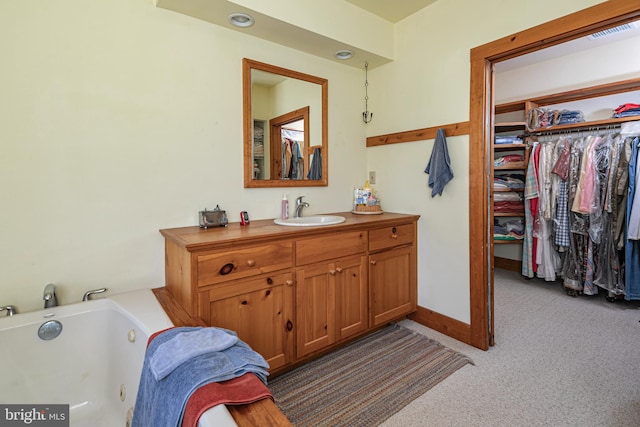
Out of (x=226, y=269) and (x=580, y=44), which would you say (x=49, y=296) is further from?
(x=580, y=44)

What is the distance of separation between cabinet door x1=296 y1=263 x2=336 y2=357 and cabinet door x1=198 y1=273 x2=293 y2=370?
7 cm

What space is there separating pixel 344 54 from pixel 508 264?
3476 millimetres

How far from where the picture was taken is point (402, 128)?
2.66 meters

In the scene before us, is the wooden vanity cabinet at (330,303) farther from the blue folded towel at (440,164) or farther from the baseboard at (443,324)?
the blue folded towel at (440,164)

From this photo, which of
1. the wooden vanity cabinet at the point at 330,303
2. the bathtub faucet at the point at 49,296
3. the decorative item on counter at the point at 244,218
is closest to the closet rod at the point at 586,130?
the wooden vanity cabinet at the point at 330,303

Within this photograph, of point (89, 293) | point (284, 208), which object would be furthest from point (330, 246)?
point (89, 293)

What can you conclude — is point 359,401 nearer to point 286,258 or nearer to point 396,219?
point 286,258

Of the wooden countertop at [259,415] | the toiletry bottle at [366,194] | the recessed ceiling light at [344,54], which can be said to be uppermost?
the recessed ceiling light at [344,54]

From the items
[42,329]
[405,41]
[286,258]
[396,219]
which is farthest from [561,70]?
[42,329]

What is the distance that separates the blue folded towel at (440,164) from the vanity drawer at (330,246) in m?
0.69

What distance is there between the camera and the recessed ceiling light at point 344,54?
2.49 meters

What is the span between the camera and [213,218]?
1960 millimetres

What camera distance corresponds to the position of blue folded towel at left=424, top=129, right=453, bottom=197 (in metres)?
2.30

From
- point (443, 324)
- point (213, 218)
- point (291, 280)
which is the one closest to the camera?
point (291, 280)
